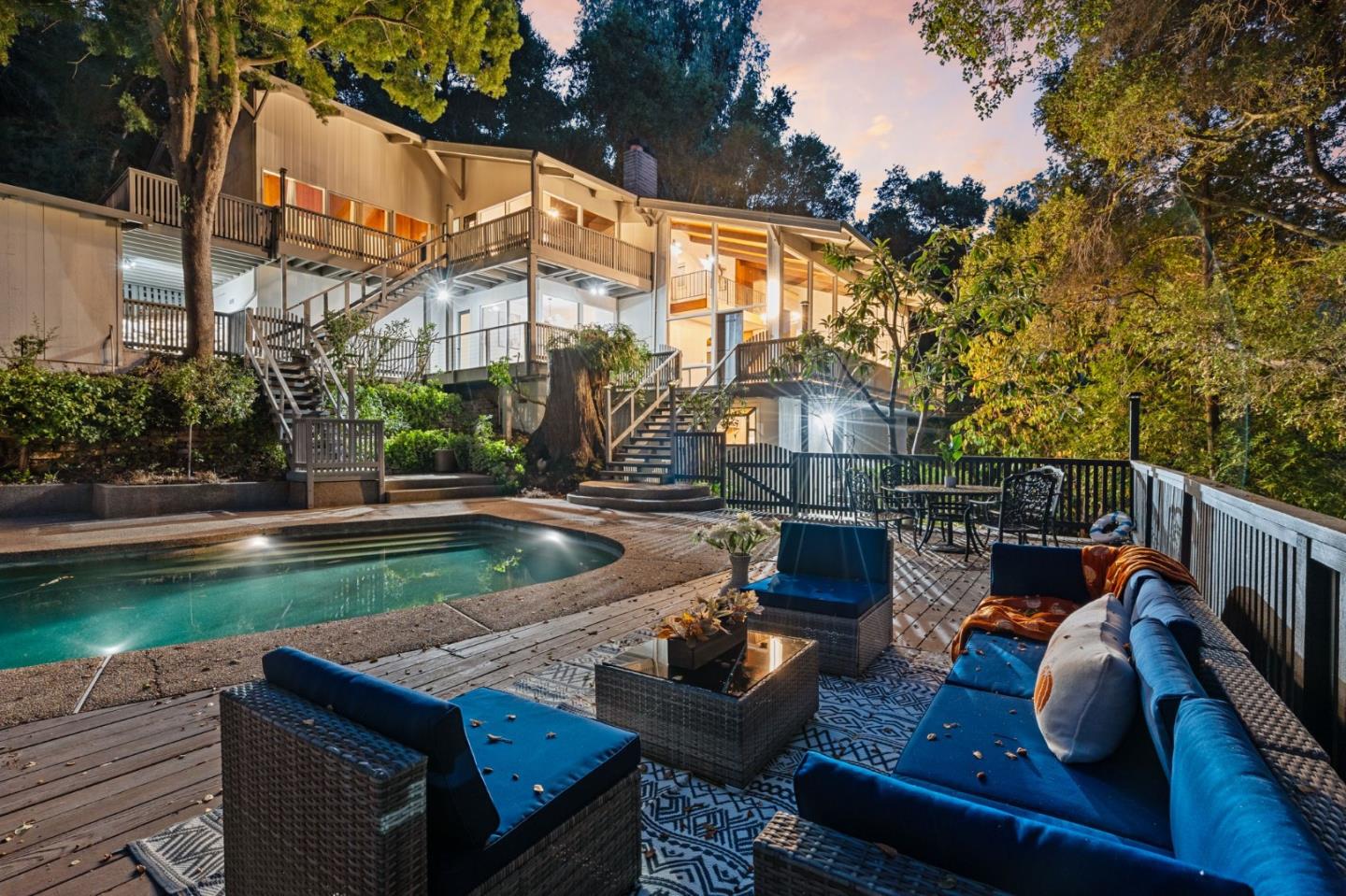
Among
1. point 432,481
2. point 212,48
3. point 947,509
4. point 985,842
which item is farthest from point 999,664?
point 212,48

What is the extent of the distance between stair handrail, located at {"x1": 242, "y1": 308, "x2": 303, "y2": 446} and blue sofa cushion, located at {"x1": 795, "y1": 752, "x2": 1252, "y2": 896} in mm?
11941

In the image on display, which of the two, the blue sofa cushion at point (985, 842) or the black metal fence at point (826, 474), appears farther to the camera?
the black metal fence at point (826, 474)

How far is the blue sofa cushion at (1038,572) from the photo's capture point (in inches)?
134

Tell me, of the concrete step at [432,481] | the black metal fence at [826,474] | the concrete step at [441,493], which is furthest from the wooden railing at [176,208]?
the black metal fence at [826,474]

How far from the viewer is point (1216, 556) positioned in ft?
13.2

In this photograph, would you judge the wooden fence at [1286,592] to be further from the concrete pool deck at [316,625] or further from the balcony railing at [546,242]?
the balcony railing at [546,242]

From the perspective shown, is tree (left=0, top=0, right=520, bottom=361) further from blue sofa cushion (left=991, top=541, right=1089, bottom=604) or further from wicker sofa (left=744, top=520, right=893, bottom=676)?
blue sofa cushion (left=991, top=541, right=1089, bottom=604)

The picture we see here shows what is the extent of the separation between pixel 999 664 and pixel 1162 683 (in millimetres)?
1125

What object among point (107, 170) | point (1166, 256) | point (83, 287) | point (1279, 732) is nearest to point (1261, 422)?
point (1166, 256)

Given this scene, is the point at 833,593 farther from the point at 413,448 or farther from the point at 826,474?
the point at 413,448

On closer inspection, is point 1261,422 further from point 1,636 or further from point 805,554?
point 1,636

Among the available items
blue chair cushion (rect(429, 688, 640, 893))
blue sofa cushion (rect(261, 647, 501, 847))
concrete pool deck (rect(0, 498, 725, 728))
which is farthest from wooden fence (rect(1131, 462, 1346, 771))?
concrete pool deck (rect(0, 498, 725, 728))

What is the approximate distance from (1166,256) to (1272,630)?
8.54 metres

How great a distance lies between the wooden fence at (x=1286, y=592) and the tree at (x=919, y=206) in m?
25.8
